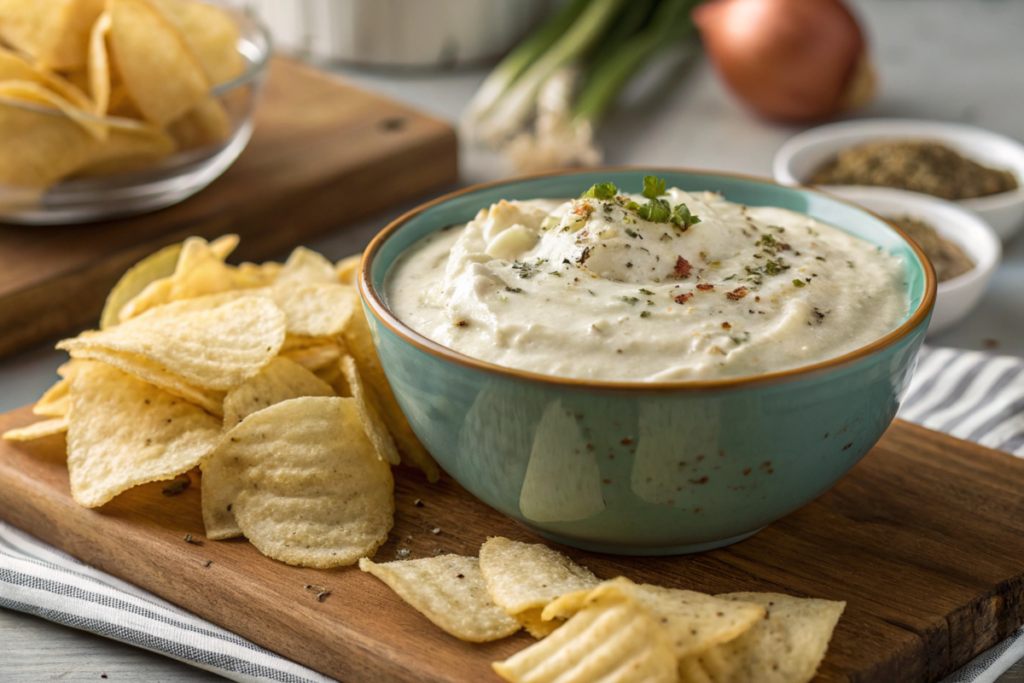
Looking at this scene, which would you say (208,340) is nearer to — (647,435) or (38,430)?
(38,430)

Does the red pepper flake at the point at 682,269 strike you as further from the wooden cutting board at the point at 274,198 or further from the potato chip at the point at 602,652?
the wooden cutting board at the point at 274,198

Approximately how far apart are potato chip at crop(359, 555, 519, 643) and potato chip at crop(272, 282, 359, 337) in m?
0.56

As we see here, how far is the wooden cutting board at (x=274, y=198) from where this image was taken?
8.94 feet

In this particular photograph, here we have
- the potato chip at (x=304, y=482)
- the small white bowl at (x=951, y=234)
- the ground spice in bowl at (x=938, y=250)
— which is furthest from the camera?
the ground spice in bowl at (x=938, y=250)

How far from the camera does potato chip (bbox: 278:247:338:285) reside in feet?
7.84

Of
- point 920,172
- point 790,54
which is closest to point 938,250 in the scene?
point 920,172

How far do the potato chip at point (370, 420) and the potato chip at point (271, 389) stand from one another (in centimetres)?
7

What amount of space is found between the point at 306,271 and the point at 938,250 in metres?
1.71

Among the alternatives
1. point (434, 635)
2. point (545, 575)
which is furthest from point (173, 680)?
point (545, 575)

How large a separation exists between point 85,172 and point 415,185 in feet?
3.46

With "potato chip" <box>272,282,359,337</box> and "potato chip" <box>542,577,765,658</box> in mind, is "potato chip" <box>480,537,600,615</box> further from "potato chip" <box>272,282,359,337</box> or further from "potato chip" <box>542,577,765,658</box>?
"potato chip" <box>272,282,359,337</box>

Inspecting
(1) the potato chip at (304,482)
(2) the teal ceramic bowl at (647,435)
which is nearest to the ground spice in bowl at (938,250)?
(2) the teal ceramic bowl at (647,435)

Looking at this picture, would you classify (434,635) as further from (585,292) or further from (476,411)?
(585,292)

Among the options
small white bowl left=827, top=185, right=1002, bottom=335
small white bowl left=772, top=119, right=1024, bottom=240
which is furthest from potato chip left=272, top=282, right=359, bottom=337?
small white bowl left=772, top=119, right=1024, bottom=240
